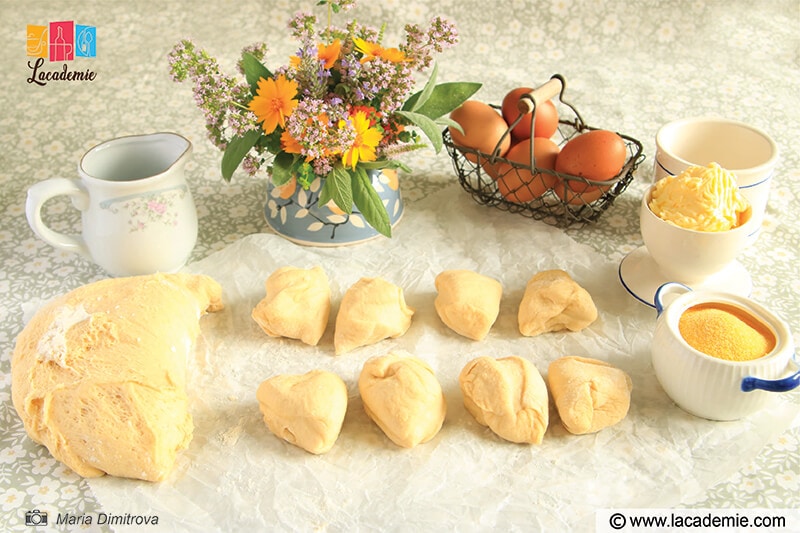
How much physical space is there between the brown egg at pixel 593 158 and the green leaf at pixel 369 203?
39cm

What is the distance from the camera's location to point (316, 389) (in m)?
1.25

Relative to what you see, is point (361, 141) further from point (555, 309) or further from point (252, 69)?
point (555, 309)

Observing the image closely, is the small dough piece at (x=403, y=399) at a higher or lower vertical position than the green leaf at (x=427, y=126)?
lower

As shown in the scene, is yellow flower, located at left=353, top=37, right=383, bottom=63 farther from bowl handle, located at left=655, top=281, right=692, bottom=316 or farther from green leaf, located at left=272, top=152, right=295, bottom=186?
bowl handle, located at left=655, top=281, right=692, bottom=316

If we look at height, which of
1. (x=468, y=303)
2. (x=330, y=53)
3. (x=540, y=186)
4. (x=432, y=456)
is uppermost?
(x=330, y=53)

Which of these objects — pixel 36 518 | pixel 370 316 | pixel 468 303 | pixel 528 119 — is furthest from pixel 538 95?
pixel 36 518

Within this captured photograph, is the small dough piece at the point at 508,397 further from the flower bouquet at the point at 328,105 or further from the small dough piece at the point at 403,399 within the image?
the flower bouquet at the point at 328,105

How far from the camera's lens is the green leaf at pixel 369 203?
5.11ft

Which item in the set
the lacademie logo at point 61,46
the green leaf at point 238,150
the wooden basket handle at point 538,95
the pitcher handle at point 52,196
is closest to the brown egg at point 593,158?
the wooden basket handle at point 538,95

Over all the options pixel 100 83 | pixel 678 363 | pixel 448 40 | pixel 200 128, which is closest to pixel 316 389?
pixel 678 363

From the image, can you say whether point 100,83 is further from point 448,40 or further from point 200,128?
point 448,40

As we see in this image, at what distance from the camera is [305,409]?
4.01 feet

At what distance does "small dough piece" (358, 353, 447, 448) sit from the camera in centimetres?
122

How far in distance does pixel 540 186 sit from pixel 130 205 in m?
0.84
